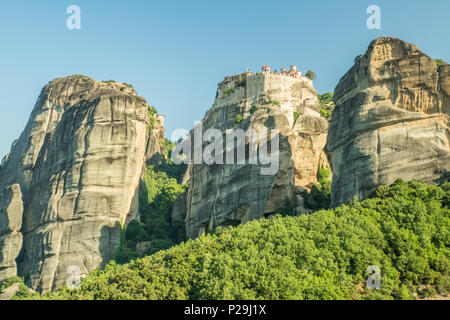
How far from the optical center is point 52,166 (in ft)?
221

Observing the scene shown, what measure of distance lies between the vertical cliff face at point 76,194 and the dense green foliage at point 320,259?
18292 mm

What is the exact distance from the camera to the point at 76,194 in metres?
61.8

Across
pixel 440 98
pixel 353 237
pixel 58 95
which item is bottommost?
pixel 353 237

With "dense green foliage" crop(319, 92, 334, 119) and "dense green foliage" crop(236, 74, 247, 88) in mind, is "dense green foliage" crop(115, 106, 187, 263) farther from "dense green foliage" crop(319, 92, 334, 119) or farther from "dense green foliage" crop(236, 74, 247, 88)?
"dense green foliage" crop(319, 92, 334, 119)

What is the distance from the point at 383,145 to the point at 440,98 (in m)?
5.00

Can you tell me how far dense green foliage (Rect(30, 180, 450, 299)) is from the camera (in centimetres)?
3575

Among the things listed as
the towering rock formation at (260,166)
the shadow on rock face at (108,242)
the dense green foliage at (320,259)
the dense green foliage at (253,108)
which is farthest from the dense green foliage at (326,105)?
the dense green foliage at (320,259)

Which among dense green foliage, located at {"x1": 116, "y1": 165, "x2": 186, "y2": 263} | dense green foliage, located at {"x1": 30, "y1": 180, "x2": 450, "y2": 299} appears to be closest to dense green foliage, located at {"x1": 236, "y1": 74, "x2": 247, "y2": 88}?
dense green foliage, located at {"x1": 116, "y1": 165, "x2": 186, "y2": 263}

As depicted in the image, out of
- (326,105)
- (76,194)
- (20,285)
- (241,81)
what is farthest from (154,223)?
(326,105)

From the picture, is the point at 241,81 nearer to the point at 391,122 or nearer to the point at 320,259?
the point at 391,122

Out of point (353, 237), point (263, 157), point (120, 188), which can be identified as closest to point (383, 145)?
point (353, 237)

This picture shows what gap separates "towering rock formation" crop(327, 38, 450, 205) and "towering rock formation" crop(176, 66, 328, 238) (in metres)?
6.80

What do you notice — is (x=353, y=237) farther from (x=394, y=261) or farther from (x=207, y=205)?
(x=207, y=205)

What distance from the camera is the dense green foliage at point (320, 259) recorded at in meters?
35.8
